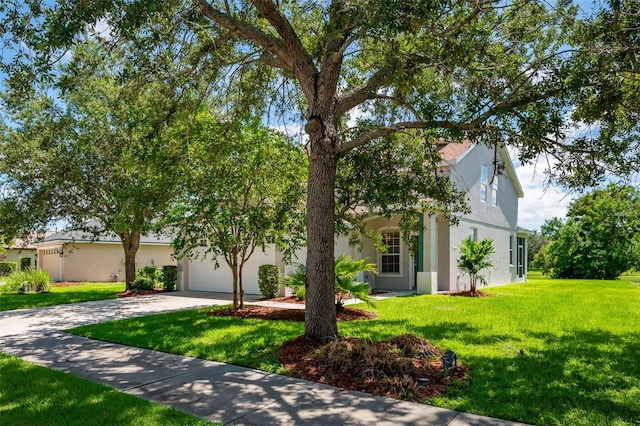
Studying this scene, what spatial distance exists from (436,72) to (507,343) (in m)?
4.72

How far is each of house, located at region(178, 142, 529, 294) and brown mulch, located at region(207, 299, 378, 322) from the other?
388 centimetres

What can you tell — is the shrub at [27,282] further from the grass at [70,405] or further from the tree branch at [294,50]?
the tree branch at [294,50]

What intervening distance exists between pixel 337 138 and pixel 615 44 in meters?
3.99

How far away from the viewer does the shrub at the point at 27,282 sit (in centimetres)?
1869

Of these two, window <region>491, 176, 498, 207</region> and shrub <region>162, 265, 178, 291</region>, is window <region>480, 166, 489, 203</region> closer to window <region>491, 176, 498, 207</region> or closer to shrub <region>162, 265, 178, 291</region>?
window <region>491, 176, 498, 207</region>

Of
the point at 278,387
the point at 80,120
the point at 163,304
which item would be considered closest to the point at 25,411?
the point at 278,387

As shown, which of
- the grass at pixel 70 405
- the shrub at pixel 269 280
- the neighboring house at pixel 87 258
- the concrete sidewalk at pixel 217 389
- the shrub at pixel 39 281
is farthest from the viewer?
the neighboring house at pixel 87 258

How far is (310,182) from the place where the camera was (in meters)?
7.37

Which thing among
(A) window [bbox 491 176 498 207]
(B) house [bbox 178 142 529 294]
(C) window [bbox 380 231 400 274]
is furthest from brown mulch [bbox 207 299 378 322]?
(A) window [bbox 491 176 498 207]

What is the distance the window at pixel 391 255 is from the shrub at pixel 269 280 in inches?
195

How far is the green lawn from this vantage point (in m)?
4.83

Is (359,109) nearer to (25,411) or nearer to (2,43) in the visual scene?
(2,43)

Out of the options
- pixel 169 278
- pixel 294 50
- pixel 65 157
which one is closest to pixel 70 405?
pixel 294 50

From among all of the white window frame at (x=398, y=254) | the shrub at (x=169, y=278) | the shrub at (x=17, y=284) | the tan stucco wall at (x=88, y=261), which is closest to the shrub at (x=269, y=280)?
the white window frame at (x=398, y=254)
